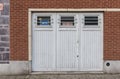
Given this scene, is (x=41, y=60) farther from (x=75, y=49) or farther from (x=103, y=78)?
(x=103, y=78)

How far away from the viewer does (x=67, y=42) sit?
11.3 metres

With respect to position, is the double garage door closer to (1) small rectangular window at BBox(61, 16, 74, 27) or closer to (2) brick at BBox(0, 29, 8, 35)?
(1) small rectangular window at BBox(61, 16, 74, 27)

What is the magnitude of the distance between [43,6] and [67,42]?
168 centimetres

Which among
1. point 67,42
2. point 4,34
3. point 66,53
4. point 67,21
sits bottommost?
point 66,53

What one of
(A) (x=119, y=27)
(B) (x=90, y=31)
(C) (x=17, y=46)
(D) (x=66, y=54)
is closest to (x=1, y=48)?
(C) (x=17, y=46)

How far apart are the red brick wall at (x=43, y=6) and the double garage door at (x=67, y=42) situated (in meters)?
0.32

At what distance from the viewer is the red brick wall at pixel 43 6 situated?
1109 centimetres

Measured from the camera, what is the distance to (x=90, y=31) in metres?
11.3

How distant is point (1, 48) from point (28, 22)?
4.73 ft

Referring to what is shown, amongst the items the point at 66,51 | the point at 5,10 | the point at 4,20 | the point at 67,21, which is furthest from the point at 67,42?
the point at 5,10

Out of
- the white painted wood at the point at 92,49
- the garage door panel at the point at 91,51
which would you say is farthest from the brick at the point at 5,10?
the garage door panel at the point at 91,51

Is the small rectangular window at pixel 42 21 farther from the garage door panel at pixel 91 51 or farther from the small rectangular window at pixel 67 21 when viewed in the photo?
the garage door panel at pixel 91 51

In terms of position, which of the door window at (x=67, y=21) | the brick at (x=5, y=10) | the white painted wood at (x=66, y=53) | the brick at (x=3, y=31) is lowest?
the white painted wood at (x=66, y=53)

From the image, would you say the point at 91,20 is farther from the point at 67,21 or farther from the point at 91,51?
the point at 91,51
